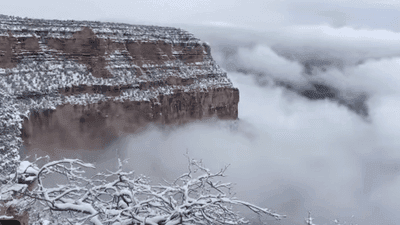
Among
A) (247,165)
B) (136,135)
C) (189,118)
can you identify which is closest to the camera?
(136,135)

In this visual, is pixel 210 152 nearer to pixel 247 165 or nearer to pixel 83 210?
pixel 247 165

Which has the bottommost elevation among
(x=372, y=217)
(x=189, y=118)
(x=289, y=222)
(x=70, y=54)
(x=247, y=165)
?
(x=372, y=217)

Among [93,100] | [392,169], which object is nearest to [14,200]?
[93,100]

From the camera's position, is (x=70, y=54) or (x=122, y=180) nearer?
(x=122, y=180)
